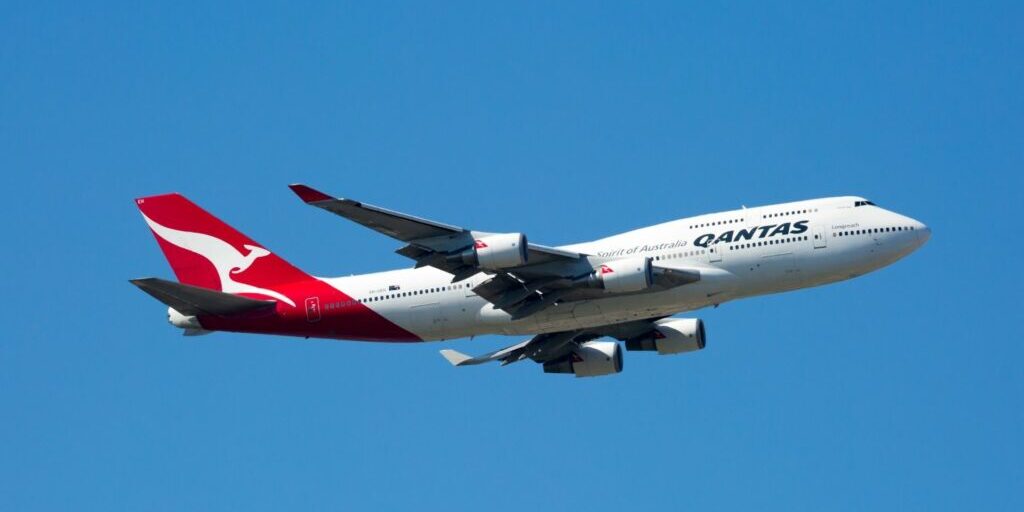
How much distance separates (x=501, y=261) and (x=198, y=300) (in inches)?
480

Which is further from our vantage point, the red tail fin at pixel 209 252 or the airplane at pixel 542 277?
the red tail fin at pixel 209 252

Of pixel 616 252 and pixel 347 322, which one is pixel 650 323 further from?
pixel 347 322

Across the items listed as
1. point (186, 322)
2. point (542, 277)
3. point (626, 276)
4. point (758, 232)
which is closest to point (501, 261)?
point (542, 277)

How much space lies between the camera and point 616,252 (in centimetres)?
5512

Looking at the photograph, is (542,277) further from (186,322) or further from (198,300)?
(186,322)

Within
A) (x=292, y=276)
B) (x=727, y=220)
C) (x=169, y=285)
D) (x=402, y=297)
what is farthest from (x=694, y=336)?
(x=169, y=285)

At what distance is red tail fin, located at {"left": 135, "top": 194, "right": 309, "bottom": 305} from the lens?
194 feet

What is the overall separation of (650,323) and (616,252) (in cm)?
686

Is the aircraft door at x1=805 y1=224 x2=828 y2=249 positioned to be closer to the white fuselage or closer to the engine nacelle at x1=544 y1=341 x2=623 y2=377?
the white fuselage

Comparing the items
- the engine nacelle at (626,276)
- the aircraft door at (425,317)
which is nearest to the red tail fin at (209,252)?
the aircraft door at (425,317)

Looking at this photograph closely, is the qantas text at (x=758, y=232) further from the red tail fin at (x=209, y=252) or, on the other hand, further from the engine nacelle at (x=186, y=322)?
the engine nacelle at (x=186, y=322)

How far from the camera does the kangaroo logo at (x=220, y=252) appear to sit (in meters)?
59.8

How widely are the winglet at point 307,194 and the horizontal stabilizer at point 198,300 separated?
31.0 feet

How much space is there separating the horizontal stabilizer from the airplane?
44mm
